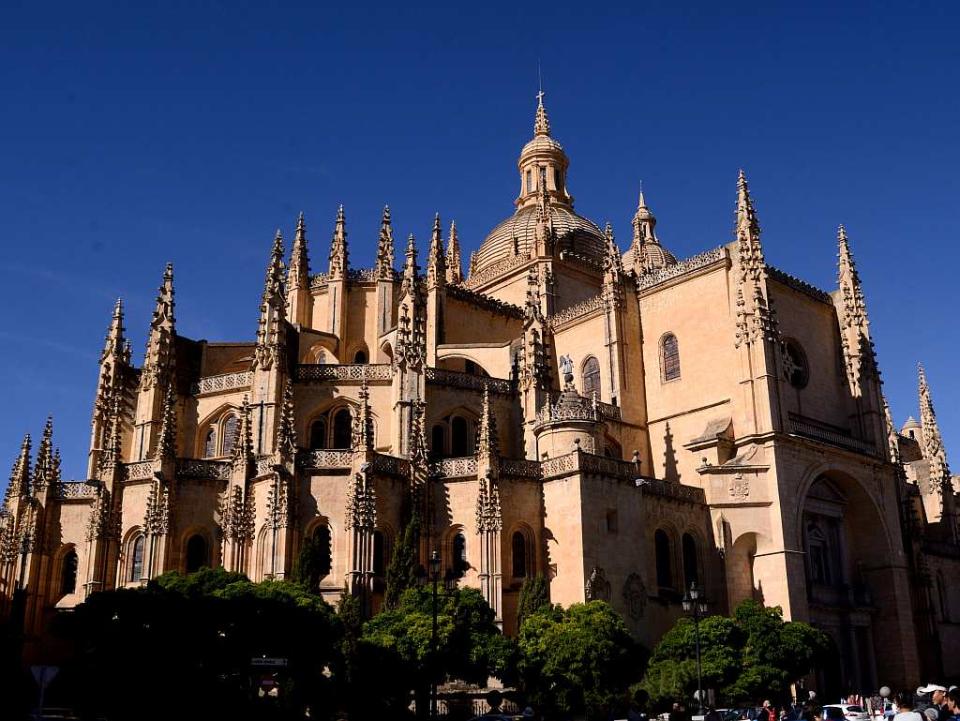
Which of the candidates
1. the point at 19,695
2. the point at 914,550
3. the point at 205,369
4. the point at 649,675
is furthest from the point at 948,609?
the point at 19,695

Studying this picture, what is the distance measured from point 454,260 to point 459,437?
2539cm

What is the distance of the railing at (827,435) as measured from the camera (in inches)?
1789

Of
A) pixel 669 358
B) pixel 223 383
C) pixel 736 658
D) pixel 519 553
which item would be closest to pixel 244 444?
pixel 223 383

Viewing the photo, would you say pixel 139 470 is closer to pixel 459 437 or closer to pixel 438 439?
pixel 438 439

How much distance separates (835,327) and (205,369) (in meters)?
29.5

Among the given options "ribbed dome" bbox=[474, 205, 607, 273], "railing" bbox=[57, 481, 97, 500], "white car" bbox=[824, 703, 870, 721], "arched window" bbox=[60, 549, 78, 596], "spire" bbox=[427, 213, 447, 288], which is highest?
"ribbed dome" bbox=[474, 205, 607, 273]

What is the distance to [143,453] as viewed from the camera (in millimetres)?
43031

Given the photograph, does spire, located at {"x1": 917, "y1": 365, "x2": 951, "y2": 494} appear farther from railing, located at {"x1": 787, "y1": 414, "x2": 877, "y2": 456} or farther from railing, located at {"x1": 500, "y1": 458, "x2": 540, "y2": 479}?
railing, located at {"x1": 500, "y1": 458, "x2": 540, "y2": 479}

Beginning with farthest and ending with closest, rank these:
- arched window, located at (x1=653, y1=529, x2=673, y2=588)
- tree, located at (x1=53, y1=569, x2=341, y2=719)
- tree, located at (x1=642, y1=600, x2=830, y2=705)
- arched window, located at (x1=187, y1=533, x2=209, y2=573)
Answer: arched window, located at (x1=653, y1=529, x2=673, y2=588) → arched window, located at (x1=187, y1=533, x2=209, y2=573) → tree, located at (x1=642, y1=600, x2=830, y2=705) → tree, located at (x1=53, y1=569, x2=341, y2=719)

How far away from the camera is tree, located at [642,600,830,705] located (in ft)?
112

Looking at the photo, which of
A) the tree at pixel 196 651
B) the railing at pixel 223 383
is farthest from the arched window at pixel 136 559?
the railing at pixel 223 383

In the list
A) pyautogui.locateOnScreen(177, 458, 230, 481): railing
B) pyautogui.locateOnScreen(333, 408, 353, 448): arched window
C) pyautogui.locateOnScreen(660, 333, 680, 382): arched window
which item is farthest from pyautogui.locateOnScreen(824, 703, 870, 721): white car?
pyautogui.locateOnScreen(177, 458, 230, 481): railing

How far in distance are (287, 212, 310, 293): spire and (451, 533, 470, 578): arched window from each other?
1951 centimetres

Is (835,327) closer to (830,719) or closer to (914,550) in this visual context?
(914,550)
